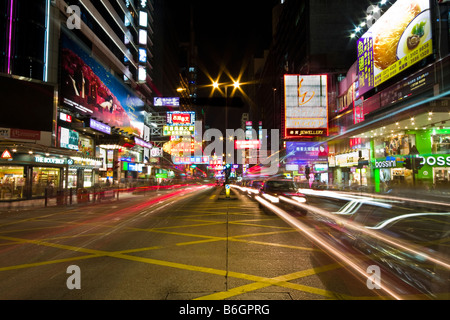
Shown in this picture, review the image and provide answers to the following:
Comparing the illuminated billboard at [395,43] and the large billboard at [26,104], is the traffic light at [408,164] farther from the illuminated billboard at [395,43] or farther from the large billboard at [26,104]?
the large billboard at [26,104]

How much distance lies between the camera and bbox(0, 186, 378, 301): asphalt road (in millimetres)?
4031

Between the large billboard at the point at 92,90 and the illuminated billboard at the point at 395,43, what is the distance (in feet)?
95.2

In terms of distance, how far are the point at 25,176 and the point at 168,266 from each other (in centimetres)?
2033

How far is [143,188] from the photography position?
110 ft

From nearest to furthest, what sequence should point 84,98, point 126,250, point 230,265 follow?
point 230,265, point 126,250, point 84,98

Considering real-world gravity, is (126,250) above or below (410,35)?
below

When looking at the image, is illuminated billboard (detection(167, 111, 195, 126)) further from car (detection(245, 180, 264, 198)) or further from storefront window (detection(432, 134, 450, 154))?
storefront window (detection(432, 134, 450, 154))

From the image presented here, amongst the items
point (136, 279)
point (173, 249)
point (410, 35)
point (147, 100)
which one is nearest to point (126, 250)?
point (173, 249)

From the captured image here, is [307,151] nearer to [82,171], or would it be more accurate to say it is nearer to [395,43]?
[395,43]

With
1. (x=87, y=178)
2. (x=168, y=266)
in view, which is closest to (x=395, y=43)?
(x=168, y=266)

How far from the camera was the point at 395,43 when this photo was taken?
78.1ft
